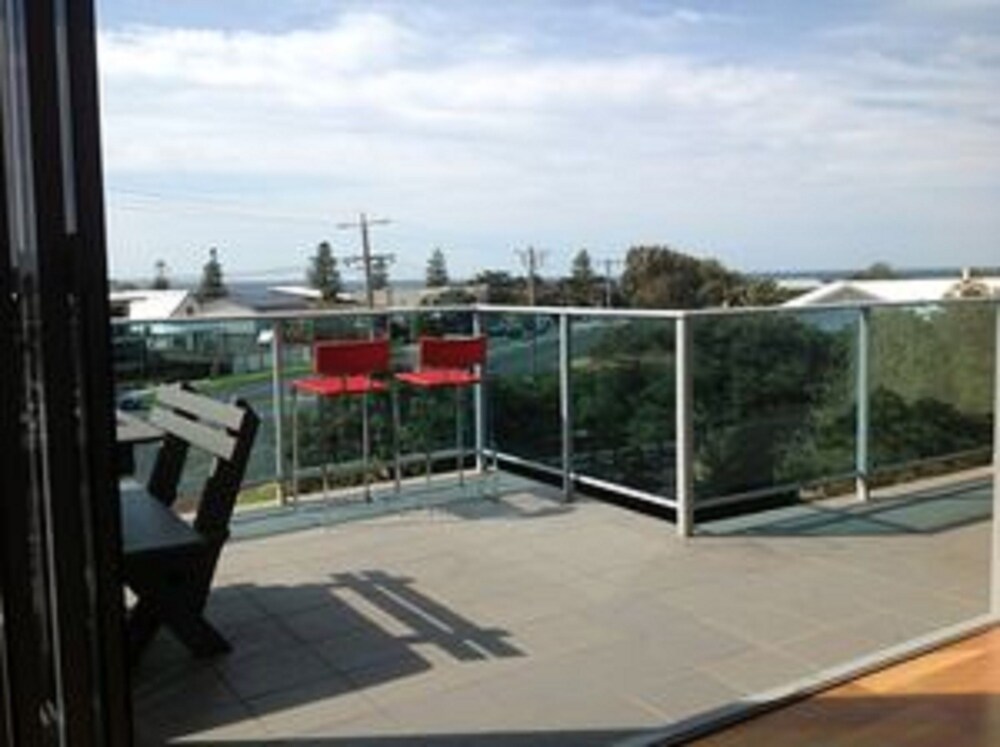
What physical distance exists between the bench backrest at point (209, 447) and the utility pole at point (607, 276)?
2.18 meters

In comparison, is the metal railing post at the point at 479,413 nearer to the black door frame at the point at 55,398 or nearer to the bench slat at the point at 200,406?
the bench slat at the point at 200,406


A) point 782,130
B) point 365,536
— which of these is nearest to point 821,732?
point 365,536

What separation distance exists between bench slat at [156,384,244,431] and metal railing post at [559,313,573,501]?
186cm

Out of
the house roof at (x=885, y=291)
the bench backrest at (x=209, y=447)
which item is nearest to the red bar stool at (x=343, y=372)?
the bench backrest at (x=209, y=447)

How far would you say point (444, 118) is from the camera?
7.17 m

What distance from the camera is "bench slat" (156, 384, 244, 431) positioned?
3.44 m

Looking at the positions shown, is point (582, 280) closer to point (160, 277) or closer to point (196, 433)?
point (160, 277)

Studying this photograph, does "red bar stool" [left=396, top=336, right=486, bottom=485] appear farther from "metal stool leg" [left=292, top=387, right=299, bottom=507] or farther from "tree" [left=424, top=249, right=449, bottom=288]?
"tree" [left=424, top=249, right=449, bottom=288]

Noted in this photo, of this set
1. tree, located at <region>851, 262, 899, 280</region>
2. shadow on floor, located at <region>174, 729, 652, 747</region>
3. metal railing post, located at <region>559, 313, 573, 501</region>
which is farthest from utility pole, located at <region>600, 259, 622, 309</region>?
shadow on floor, located at <region>174, 729, 652, 747</region>

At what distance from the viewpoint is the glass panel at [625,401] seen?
484cm

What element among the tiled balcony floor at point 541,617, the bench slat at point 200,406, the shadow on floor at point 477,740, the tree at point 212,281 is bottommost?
the shadow on floor at point 477,740

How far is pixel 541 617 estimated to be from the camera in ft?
12.0

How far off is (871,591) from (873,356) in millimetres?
1691

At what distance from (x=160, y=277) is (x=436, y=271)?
4360 millimetres
